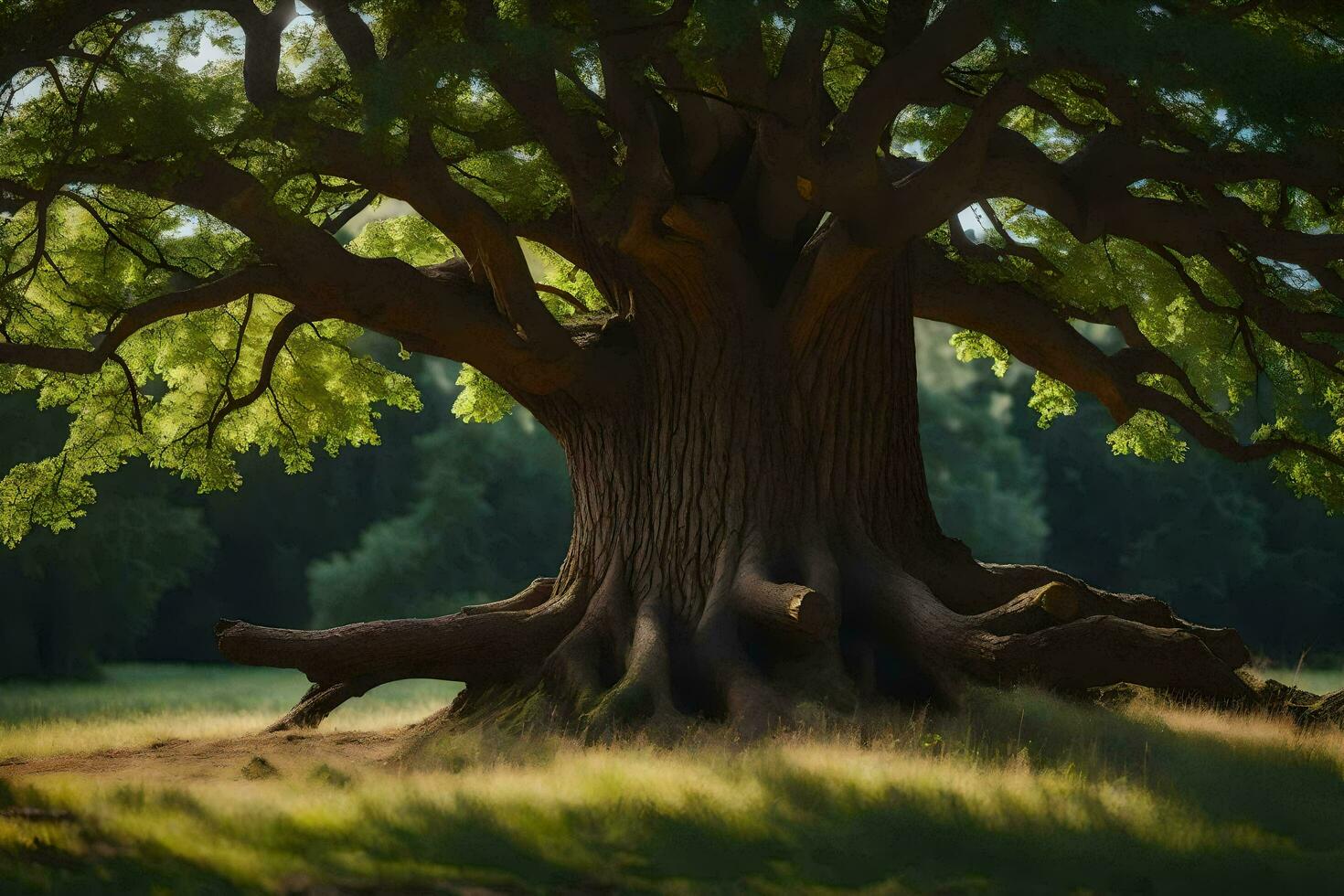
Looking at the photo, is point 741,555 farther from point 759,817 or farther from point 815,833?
point 815,833

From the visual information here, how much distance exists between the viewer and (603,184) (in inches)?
370

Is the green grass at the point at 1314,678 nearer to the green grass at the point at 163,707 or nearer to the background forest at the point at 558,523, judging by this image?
the background forest at the point at 558,523

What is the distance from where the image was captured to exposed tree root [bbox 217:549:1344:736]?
8.88 meters

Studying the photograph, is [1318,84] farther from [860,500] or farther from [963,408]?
[963,408]

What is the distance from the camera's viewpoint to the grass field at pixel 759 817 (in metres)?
5.82

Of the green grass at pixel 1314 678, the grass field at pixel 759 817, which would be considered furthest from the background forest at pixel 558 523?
the grass field at pixel 759 817

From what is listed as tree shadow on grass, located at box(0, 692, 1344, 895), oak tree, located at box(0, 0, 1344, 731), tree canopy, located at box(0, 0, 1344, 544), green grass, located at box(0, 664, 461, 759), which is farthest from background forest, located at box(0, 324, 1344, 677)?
tree shadow on grass, located at box(0, 692, 1344, 895)

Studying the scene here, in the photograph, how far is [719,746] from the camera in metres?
8.10

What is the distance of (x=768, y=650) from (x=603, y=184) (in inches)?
134

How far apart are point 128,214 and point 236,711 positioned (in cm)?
622

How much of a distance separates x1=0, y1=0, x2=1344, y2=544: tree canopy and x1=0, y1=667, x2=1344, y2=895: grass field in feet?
10.5

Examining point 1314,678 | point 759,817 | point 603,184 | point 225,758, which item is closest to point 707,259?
point 603,184

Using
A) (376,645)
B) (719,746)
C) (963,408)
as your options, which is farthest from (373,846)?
(963,408)

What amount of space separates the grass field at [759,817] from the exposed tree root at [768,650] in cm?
40
